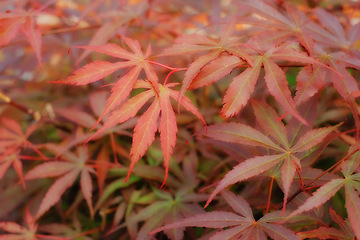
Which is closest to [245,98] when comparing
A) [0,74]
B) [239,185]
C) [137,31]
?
[239,185]

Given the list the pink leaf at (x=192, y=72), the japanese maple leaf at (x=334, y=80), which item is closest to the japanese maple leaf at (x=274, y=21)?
the japanese maple leaf at (x=334, y=80)

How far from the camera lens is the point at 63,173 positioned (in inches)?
34.1

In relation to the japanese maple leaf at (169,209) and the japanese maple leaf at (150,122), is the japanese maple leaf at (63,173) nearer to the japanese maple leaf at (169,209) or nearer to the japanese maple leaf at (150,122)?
→ the japanese maple leaf at (169,209)

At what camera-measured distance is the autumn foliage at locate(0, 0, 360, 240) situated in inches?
22.1

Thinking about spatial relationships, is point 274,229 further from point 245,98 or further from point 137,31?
point 137,31

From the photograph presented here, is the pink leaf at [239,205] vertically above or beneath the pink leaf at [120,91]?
beneath

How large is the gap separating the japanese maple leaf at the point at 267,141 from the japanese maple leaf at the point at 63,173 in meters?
0.38

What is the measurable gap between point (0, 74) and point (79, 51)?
37 centimetres

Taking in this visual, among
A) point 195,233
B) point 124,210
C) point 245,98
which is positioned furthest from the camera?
point 124,210

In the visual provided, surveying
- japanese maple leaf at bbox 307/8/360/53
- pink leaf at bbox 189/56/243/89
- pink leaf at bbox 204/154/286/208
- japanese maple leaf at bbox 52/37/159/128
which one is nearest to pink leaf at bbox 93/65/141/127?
japanese maple leaf at bbox 52/37/159/128

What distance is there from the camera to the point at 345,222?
571mm

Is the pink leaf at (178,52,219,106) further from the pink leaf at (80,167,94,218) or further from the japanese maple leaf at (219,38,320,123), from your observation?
the pink leaf at (80,167,94,218)

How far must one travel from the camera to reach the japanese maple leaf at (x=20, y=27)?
0.73 meters

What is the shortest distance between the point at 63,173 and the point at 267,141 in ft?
1.77
